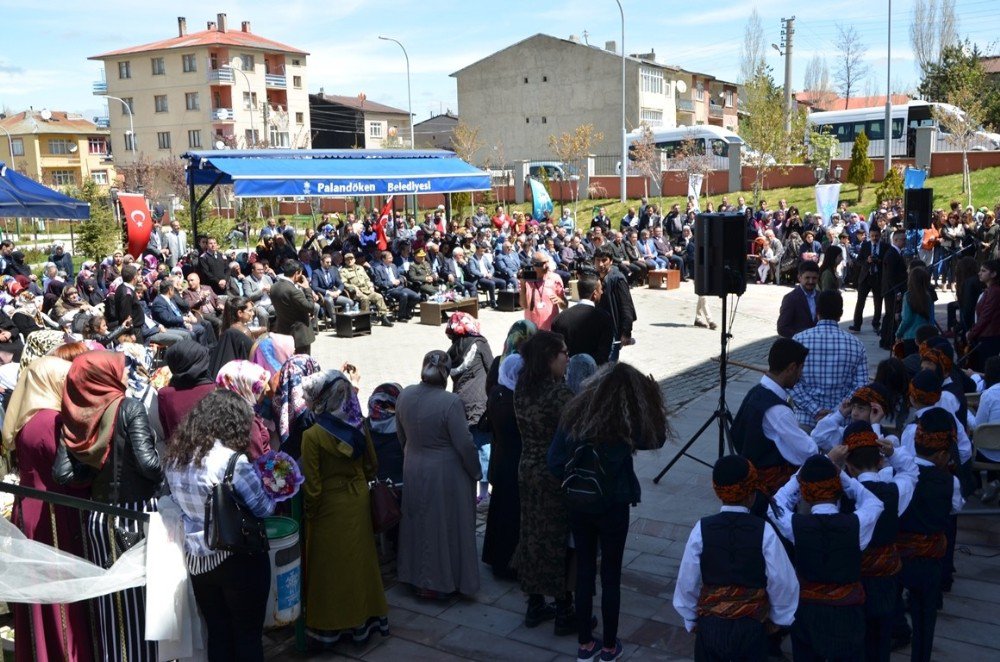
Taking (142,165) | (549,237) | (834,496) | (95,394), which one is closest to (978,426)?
(834,496)

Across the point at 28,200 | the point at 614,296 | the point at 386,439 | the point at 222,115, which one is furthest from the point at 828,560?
the point at 222,115

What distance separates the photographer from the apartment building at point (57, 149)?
250 feet

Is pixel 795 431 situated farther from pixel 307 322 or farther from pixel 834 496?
pixel 307 322

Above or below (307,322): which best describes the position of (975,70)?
above

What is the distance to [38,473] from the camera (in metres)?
4.86

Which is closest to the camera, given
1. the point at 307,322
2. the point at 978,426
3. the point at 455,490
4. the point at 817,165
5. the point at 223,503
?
the point at 223,503

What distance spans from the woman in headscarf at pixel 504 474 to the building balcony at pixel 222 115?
65512mm

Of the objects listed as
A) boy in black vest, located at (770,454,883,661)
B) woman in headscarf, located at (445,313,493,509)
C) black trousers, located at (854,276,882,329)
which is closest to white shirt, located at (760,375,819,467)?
boy in black vest, located at (770,454,883,661)

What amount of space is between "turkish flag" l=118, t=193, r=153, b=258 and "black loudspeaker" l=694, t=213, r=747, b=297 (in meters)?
12.1

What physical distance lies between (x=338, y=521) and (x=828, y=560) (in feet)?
8.54

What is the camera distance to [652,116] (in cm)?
6094

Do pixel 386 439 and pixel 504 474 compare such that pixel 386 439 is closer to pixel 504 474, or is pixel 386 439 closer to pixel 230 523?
pixel 504 474

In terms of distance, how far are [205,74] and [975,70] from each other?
50.7 m

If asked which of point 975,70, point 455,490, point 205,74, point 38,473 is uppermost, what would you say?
point 205,74
